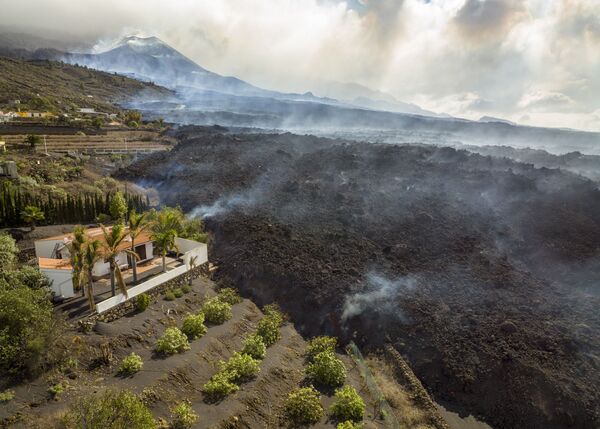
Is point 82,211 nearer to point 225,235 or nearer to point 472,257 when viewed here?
point 225,235

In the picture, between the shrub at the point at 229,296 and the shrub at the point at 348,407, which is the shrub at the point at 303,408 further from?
the shrub at the point at 229,296

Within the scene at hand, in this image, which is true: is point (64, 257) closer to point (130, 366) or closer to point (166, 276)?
point (166, 276)

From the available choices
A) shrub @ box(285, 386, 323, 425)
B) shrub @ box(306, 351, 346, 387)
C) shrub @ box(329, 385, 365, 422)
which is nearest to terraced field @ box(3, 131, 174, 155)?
shrub @ box(306, 351, 346, 387)

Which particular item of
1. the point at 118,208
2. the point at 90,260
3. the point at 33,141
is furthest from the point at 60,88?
the point at 90,260

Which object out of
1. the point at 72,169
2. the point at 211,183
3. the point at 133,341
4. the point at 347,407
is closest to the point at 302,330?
the point at 347,407

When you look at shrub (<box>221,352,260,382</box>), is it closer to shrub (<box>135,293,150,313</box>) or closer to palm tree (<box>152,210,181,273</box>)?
shrub (<box>135,293,150,313</box>)

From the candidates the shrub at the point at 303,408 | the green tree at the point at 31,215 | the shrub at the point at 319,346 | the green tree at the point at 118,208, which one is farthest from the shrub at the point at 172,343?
the green tree at the point at 31,215
